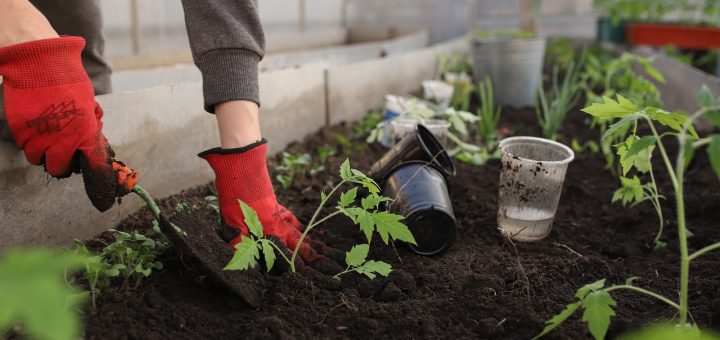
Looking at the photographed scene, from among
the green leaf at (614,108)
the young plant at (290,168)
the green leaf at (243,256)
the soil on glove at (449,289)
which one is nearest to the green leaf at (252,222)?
the green leaf at (243,256)

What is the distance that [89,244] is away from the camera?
1634 millimetres

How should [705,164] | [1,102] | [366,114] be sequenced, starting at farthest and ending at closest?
[366,114] < [705,164] < [1,102]

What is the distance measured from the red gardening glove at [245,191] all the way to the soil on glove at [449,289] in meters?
0.08

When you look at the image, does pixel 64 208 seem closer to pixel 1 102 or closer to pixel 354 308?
pixel 1 102

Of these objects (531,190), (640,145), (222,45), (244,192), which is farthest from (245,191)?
(640,145)

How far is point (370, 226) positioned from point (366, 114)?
211cm

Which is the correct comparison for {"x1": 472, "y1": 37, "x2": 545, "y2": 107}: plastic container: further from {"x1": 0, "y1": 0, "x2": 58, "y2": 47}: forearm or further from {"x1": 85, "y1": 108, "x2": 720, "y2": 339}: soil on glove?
{"x1": 0, "y1": 0, "x2": 58, "y2": 47}: forearm

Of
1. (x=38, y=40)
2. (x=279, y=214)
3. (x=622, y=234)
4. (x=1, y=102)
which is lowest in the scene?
(x=622, y=234)

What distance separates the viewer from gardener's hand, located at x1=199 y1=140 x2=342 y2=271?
1.55 metres

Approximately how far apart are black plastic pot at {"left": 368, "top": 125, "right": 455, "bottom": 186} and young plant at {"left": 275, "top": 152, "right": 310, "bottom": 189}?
0.37 metres

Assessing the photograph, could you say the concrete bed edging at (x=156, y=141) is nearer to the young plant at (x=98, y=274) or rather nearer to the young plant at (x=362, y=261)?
the young plant at (x=98, y=274)

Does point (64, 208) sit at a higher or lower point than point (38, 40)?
lower

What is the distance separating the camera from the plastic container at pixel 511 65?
3764 millimetres

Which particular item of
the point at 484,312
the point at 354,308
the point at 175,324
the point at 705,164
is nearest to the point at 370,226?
the point at 354,308
